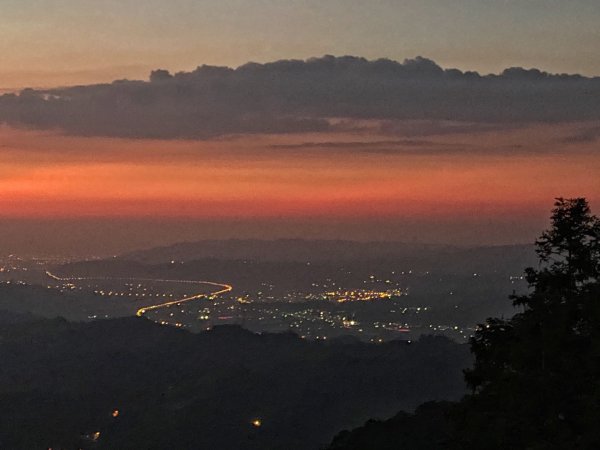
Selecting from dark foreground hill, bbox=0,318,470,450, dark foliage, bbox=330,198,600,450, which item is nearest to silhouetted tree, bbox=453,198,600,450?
dark foliage, bbox=330,198,600,450

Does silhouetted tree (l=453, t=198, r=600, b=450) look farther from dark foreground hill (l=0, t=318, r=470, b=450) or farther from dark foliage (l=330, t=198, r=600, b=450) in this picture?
dark foreground hill (l=0, t=318, r=470, b=450)

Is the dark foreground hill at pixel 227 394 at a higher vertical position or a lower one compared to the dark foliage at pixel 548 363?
lower

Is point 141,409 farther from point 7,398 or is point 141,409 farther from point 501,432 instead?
point 501,432

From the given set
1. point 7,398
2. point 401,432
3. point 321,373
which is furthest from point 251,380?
point 401,432

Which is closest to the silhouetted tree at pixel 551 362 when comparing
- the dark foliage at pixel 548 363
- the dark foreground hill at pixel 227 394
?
the dark foliage at pixel 548 363

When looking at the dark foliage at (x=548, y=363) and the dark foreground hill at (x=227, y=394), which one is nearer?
the dark foliage at (x=548, y=363)

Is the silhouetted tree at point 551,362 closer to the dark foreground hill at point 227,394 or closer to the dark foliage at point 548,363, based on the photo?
the dark foliage at point 548,363
